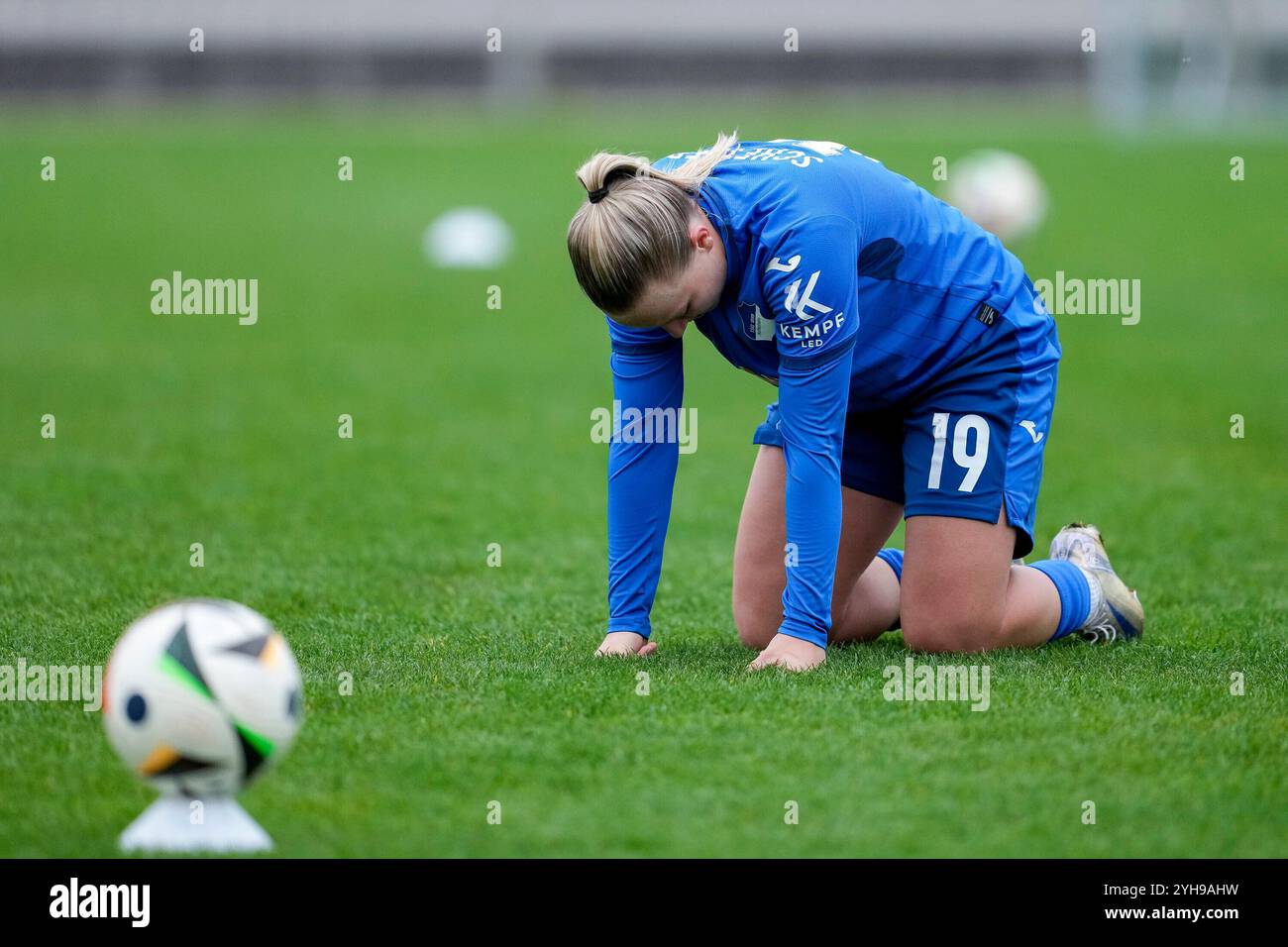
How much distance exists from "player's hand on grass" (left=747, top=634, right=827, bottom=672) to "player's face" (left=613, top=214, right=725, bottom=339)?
1.04 metres

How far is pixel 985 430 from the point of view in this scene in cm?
482

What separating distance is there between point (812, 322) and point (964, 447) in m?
0.89

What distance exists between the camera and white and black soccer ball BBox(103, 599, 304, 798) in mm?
3398

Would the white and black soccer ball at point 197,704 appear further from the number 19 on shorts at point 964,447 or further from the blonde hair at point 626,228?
the number 19 on shorts at point 964,447

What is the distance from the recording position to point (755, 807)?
3.70 metres

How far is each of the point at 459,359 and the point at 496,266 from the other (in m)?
5.84

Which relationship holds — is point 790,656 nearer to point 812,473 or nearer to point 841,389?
point 812,473

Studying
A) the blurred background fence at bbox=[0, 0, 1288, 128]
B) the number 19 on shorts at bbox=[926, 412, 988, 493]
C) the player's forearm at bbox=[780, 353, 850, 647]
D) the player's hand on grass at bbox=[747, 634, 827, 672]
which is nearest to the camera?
the player's forearm at bbox=[780, 353, 850, 647]

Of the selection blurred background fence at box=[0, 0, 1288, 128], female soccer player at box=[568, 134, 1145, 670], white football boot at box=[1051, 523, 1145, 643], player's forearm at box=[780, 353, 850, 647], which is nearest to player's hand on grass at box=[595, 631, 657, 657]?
female soccer player at box=[568, 134, 1145, 670]

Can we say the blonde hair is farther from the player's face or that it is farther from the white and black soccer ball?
the white and black soccer ball

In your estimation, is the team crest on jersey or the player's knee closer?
the team crest on jersey

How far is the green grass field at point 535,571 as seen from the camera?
368 centimetres

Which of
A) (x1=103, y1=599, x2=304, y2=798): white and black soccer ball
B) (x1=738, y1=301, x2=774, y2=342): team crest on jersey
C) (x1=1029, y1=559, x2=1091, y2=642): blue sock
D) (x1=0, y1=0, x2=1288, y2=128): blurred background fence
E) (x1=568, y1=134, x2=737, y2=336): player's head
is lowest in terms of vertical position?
(x1=103, y1=599, x2=304, y2=798): white and black soccer ball

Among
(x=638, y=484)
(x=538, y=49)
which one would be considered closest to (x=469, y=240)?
(x=638, y=484)
